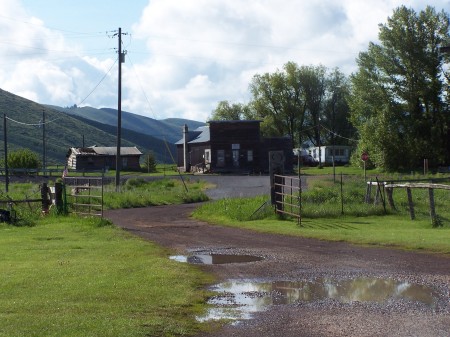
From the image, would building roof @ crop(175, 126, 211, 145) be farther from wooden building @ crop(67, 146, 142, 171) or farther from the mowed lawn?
the mowed lawn

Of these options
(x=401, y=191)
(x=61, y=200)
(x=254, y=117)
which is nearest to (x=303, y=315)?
(x=61, y=200)

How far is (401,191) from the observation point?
3522cm

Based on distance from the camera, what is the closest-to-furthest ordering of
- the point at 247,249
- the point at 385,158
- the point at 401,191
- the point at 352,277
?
the point at 352,277 → the point at 247,249 → the point at 401,191 → the point at 385,158

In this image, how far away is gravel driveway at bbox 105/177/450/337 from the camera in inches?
376

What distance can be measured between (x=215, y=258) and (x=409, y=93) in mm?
57306

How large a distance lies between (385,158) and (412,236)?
52510 mm

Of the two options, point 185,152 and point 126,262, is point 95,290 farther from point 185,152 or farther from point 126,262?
point 185,152

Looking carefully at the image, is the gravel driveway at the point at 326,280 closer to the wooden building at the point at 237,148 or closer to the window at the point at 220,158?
the wooden building at the point at 237,148

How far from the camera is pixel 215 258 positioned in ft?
56.2

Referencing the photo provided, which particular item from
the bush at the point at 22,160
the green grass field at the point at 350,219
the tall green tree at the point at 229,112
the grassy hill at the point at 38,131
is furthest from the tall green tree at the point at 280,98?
the green grass field at the point at 350,219

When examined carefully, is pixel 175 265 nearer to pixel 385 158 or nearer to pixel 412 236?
pixel 412 236

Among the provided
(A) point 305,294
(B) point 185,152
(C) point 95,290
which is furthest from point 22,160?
(A) point 305,294

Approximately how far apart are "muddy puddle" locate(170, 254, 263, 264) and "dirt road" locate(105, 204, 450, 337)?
14.6 inches

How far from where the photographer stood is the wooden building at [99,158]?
99.9m
